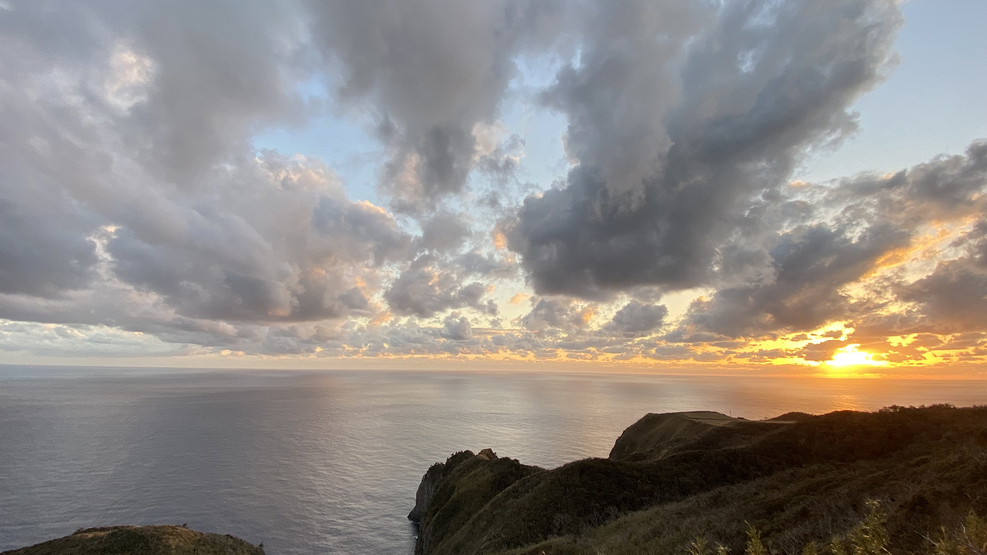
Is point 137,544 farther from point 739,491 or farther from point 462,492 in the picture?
point 739,491

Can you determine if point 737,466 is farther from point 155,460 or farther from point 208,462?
point 155,460

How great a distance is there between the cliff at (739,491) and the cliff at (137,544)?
2280cm

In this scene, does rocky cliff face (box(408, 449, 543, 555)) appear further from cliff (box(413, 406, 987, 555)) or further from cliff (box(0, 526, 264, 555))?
cliff (box(0, 526, 264, 555))

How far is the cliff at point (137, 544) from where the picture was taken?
36969 millimetres

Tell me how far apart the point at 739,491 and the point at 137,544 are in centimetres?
5411

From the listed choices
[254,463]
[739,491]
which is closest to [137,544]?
[739,491]

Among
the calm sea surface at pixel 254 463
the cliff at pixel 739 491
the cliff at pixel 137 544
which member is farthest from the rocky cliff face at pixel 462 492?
the cliff at pixel 137 544

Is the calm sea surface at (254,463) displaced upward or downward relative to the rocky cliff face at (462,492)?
downward

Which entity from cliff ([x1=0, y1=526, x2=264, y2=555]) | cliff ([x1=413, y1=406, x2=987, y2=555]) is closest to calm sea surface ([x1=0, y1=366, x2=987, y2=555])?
cliff ([x1=0, y1=526, x2=264, y2=555])

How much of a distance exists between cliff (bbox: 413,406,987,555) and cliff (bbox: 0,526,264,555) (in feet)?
74.8

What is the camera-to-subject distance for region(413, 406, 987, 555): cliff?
21.5 metres

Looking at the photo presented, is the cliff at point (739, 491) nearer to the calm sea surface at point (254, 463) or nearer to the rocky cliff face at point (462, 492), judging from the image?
the rocky cliff face at point (462, 492)

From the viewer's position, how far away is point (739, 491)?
33.8 metres

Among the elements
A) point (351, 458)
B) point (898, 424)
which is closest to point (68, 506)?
point (351, 458)
